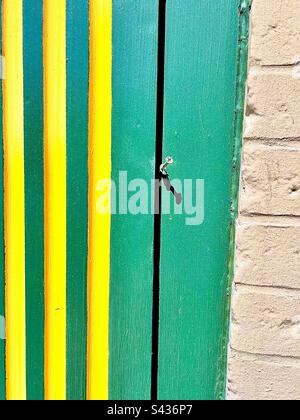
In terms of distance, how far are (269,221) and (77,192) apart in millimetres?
450

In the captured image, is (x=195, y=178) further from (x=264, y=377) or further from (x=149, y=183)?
(x=264, y=377)

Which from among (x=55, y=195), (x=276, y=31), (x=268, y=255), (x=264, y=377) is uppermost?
(x=276, y=31)

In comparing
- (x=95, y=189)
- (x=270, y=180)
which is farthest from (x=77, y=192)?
(x=270, y=180)

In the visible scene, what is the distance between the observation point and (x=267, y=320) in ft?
3.97

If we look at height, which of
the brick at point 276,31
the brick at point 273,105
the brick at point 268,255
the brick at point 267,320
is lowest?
the brick at point 267,320

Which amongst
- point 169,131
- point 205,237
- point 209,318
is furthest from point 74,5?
point 209,318

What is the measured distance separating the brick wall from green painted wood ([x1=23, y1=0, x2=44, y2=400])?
470 mm

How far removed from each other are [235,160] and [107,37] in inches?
16.1

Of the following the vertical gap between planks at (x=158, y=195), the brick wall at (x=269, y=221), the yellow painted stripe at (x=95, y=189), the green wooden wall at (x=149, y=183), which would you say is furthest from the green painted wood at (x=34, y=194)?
the brick wall at (x=269, y=221)

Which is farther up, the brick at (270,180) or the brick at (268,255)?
the brick at (270,180)

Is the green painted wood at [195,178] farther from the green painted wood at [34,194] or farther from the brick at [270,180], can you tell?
the green painted wood at [34,194]

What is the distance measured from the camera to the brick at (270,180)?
1172 millimetres

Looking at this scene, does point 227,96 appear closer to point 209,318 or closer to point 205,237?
point 205,237

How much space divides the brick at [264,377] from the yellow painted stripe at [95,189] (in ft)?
1.05
